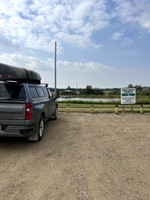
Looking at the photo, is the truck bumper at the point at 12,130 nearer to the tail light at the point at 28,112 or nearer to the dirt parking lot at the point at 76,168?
the tail light at the point at 28,112

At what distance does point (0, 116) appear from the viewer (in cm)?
394

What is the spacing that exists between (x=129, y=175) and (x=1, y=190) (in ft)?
7.75

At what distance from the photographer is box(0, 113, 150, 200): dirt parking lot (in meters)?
2.37

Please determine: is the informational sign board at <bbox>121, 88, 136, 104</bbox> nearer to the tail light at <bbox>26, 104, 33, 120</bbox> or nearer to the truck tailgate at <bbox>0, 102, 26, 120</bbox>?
the tail light at <bbox>26, 104, 33, 120</bbox>

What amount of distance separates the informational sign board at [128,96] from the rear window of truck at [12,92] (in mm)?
8461

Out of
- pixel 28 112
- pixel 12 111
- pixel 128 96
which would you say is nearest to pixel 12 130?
pixel 12 111

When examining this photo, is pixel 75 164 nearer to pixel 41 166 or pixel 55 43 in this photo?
pixel 41 166

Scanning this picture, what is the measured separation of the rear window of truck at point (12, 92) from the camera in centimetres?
409

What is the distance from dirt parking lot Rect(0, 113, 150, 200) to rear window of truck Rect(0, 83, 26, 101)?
1499 mm

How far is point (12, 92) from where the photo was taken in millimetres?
4180

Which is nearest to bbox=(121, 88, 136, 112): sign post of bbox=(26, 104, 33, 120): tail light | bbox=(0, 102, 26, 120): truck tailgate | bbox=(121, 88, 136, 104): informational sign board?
bbox=(121, 88, 136, 104): informational sign board

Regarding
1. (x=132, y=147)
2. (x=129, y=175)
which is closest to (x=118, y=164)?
(x=129, y=175)

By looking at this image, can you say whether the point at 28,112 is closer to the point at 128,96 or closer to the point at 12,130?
the point at 12,130

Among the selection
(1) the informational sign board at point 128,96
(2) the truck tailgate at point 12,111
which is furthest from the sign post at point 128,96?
(2) the truck tailgate at point 12,111
